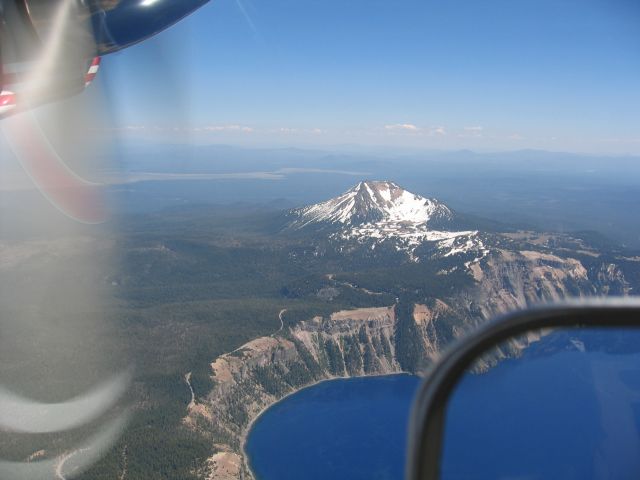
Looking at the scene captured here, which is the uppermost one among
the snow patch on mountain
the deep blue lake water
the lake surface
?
the deep blue lake water

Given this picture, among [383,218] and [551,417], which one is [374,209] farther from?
[551,417]

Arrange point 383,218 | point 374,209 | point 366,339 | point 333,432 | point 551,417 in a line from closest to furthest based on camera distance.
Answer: point 551,417 < point 333,432 < point 366,339 < point 383,218 < point 374,209

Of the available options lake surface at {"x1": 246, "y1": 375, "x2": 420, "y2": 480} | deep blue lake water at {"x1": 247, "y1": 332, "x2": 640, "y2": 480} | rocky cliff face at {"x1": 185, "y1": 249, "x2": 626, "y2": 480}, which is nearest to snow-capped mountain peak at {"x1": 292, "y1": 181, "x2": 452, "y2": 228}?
rocky cliff face at {"x1": 185, "y1": 249, "x2": 626, "y2": 480}

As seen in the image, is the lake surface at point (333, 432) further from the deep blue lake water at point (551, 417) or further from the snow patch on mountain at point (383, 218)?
the snow patch on mountain at point (383, 218)

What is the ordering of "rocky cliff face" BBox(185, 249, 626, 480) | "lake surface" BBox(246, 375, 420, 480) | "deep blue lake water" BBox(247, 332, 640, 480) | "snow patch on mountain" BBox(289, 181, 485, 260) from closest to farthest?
"deep blue lake water" BBox(247, 332, 640, 480) < "lake surface" BBox(246, 375, 420, 480) < "rocky cliff face" BBox(185, 249, 626, 480) < "snow patch on mountain" BBox(289, 181, 485, 260)

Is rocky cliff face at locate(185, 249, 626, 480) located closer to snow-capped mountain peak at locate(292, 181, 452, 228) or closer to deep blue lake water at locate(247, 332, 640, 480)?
deep blue lake water at locate(247, 332, 640, 480)

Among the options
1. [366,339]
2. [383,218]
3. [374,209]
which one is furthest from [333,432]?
[374,209]
